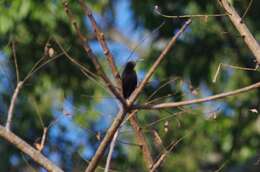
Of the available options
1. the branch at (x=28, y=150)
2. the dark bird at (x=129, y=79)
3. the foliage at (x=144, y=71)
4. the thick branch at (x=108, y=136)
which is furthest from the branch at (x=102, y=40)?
the foliage at (x=144, y=71)

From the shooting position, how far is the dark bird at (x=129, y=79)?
3.76 metres

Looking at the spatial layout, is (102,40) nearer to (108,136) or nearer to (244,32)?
(108,136)

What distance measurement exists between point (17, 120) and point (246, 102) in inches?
79.4

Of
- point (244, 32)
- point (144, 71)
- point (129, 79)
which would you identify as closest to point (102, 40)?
point (129, 79)

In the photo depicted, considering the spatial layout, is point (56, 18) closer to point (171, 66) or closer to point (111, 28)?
point (171, 66)

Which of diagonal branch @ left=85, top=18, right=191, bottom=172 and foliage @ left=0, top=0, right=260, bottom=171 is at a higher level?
diagonal branch @ left=85, top=18, right=191, bottom=172

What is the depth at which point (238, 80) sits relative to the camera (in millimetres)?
8734

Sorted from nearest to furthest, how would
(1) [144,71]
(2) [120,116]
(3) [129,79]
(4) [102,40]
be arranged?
(2) [120,116] < (4) [102,40] < (3) [129,79] < (1) [144,71]

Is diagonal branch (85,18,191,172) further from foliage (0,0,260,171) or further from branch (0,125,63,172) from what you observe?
foliage (0,0,260,171)

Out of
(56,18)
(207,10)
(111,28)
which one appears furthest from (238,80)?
(111,28)

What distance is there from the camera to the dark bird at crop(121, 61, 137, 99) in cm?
376

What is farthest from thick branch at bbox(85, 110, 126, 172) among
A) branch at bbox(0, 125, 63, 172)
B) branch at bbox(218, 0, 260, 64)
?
branch at bbox(218, 0, 260, 64)

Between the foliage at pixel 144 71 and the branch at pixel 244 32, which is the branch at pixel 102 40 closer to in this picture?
the branch at pixel 244 32

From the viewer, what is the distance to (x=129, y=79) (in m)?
3.87
